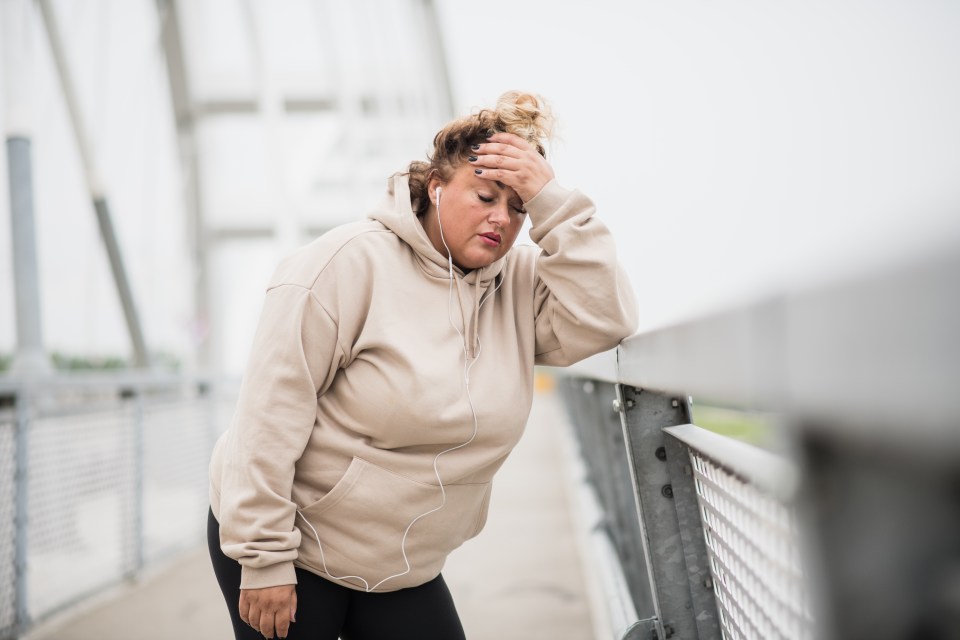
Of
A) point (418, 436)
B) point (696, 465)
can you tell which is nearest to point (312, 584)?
point (418, 436)

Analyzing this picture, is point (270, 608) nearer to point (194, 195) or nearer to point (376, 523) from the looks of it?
point (376, 523)

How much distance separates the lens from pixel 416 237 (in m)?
1.51

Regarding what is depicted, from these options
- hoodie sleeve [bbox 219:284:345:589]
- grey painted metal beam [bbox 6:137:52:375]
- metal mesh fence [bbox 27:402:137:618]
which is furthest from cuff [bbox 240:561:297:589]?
grey painted metal beam [bbox 6:137:52:375]

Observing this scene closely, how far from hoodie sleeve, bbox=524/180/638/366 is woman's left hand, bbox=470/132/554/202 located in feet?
0.09

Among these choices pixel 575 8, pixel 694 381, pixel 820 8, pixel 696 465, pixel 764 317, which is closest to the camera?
pixel 764 317

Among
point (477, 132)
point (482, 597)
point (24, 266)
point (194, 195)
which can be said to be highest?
point (194, 195)

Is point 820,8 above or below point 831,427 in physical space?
above

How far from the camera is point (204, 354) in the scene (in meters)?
13.2

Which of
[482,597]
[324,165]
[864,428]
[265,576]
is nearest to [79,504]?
[482,597]

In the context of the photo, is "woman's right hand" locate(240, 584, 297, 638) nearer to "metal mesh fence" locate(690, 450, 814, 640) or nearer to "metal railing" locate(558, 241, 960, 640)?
"metal mesh fence" locate(690, 450, 814, 640)

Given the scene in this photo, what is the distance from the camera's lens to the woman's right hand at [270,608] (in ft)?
4.57

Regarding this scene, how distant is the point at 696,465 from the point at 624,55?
→ 5.31 m

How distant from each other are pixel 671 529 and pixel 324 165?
1278cm

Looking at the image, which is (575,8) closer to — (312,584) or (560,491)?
(560,491)
